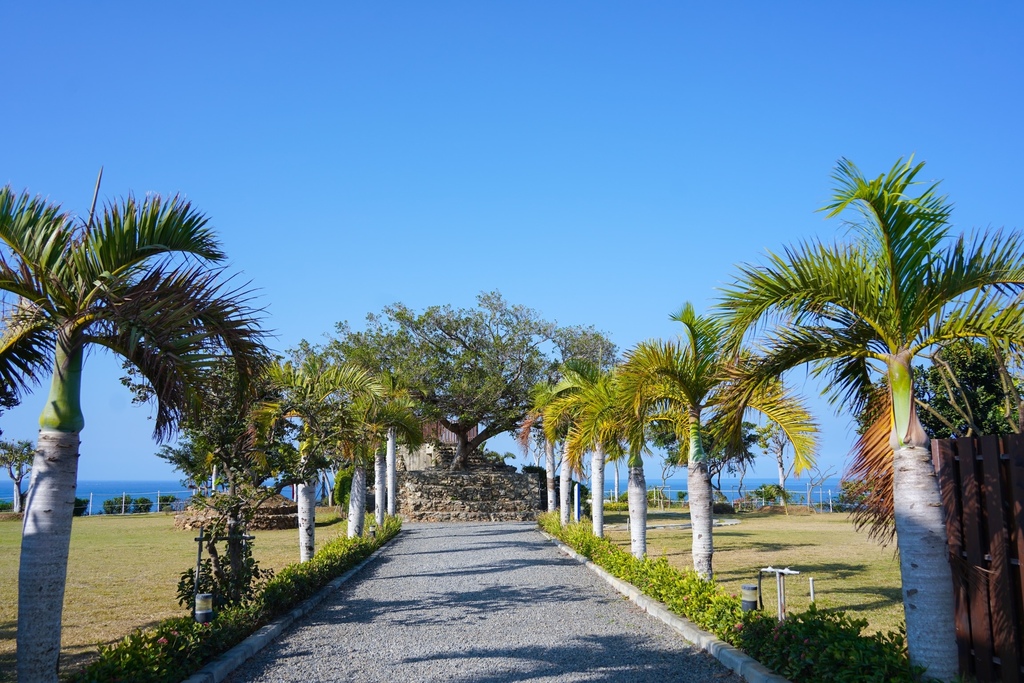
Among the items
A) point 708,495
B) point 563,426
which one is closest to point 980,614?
point 708,495

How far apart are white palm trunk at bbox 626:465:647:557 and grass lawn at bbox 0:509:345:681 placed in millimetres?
7212

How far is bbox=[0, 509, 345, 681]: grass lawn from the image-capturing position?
9.17m

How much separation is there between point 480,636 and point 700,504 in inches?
129

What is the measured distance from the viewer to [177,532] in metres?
26.4

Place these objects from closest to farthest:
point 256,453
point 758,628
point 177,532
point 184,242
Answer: point 184,242 < point 758,628 < point 256,453 < point 177,532

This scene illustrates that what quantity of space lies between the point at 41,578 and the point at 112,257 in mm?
2171

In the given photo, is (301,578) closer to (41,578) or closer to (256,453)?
(256,453)

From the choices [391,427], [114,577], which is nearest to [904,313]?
[114,577]

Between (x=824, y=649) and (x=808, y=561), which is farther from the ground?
(x=824, y=649)

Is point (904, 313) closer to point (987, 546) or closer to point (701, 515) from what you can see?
point (987, 546)

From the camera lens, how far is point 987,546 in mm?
5809

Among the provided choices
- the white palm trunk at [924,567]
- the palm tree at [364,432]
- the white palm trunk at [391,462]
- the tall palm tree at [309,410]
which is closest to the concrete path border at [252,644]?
the tall palm tree at [309,410]

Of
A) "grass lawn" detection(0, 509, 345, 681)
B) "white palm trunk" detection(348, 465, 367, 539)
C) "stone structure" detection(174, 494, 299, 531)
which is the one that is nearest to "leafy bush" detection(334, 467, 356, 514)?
"stone structure" detection(174, 494, 299, 531)

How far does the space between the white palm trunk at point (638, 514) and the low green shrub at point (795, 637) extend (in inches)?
112
